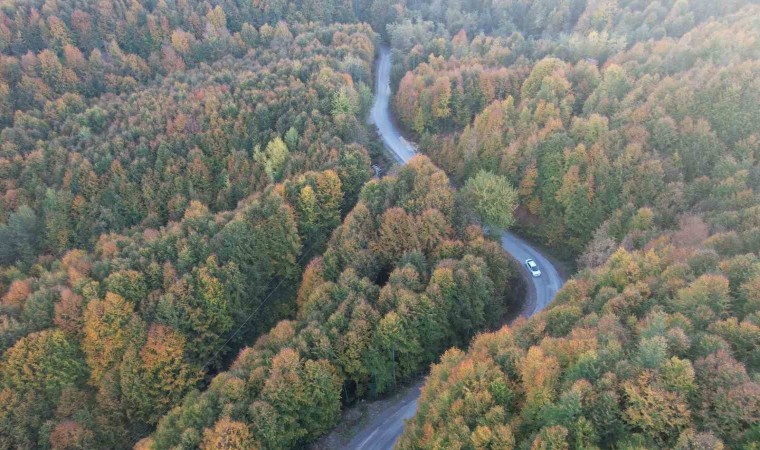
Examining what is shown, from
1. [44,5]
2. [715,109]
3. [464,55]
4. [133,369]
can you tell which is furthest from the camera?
[44,5]

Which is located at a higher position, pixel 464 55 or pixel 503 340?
pixel 464 55

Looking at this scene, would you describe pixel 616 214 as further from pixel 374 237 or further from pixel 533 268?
pixel 374 237

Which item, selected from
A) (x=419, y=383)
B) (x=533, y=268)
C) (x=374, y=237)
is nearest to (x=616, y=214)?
(x=533, y=268)

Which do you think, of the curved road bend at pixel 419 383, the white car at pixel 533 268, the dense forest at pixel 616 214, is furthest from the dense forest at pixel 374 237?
the white car at pixel 533 268

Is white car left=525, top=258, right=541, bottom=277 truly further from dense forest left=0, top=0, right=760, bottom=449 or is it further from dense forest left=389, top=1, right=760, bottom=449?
dense forest left=389, top=1, right=760, bottom=449

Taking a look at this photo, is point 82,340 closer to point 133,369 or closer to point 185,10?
point 133,369

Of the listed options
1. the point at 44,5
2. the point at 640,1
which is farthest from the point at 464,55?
the point at 44,5
